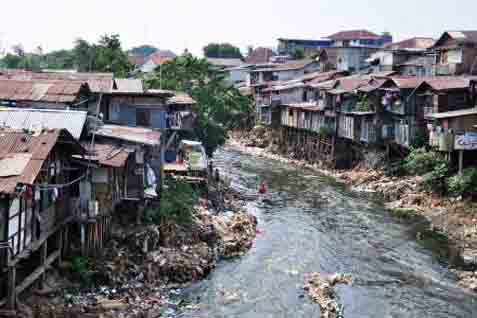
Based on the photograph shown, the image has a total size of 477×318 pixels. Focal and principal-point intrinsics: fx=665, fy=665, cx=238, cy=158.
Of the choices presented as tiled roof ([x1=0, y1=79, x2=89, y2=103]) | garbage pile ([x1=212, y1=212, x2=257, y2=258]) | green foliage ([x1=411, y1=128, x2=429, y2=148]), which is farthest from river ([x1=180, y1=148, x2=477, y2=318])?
tiled roof ([x1=0, y1=79, x2=89, y2=103])

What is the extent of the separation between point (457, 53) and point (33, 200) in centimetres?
3845

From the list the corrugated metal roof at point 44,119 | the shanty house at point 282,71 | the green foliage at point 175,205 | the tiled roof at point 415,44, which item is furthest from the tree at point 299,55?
the corrugated metal roof at point 44,119

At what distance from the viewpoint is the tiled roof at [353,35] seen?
295 ft

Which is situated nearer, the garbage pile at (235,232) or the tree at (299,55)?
the garbage pile at (235,232)

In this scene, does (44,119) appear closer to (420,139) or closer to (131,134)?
(131,134)

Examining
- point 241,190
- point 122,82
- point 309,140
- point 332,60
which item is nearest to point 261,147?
point 309,140

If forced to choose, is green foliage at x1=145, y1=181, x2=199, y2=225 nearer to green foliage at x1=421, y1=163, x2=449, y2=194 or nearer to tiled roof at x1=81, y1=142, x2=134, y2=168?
tiled roof at x1=81, y1=142, x2=134, y2=168

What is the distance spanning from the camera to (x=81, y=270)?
73.4 feet

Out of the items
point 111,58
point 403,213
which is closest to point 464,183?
point 403,213

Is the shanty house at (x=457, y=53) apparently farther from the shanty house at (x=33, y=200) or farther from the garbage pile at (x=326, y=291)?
the shanty house at (x=33, y=200)

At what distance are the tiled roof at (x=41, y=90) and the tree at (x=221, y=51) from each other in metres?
82.0

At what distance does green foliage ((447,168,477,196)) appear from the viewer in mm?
35938

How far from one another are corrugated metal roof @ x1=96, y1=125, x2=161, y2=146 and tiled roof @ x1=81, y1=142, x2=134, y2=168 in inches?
25.8

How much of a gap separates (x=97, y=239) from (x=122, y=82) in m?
14.0
